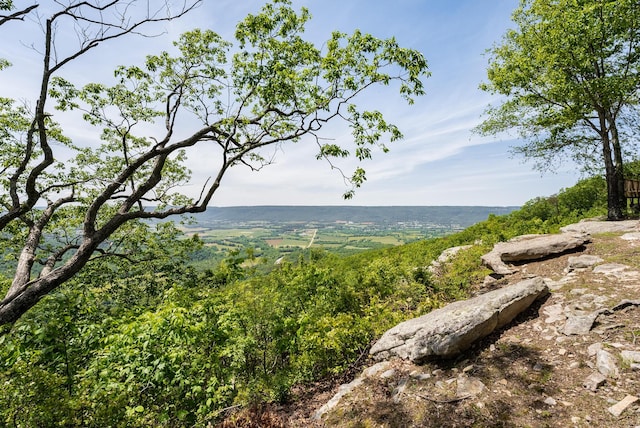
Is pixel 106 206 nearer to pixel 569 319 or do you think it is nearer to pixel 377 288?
pixel 377 288

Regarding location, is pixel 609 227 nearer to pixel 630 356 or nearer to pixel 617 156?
pixel 617 156

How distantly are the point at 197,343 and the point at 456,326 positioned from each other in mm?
5178

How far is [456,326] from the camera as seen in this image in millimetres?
5441

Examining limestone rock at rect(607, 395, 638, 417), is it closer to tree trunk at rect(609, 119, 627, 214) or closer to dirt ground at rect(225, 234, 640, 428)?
dirt ground at rect(225, 234, 640, 428)

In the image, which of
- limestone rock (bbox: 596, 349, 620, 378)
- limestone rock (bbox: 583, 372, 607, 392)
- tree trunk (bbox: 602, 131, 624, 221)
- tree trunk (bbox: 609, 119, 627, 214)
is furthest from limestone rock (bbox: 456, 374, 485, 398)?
tree trunk (bbox: 609, 119, 627, 214)

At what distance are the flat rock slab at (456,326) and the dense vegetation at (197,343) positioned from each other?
1.10 m

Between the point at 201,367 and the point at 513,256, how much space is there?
10.0 meters

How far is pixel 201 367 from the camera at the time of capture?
550cm

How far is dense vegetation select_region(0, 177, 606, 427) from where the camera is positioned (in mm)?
3990

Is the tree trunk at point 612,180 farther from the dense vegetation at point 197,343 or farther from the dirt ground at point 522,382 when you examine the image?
the dirt ground at point 522,382

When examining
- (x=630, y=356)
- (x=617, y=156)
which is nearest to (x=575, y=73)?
(x=617, y=156)

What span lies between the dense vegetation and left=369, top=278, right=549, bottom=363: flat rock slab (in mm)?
1099

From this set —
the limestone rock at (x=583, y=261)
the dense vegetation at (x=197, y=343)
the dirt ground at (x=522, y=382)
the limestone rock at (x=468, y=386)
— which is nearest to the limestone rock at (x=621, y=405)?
the dirt ground at (x=522, y=382)

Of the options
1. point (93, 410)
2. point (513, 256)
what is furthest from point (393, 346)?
point (513, 256)
